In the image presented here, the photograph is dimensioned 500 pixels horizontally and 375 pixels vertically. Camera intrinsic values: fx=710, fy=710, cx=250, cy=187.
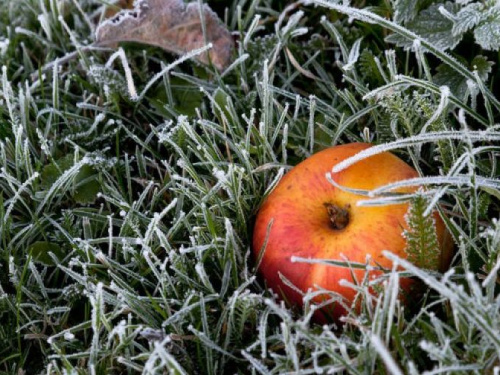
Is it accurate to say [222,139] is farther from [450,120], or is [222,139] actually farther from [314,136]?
[450,120]

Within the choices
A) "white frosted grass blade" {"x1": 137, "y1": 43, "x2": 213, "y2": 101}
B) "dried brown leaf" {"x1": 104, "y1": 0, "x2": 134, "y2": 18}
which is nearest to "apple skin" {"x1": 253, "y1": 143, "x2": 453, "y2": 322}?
"white frosted grass blade" {"x1": 137, "y1": 43, "x2": 213, "y2": 101}

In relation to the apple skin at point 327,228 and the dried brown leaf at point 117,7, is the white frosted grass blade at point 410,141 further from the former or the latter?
Answer: the dried brown leaf at point 117,7

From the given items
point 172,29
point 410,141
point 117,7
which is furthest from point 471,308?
point 117,7

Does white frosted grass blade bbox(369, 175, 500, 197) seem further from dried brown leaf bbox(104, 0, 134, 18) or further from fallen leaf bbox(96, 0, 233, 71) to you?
dried brown leaf bbox(104, 0, 134, 18)

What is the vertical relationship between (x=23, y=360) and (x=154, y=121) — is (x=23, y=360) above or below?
below

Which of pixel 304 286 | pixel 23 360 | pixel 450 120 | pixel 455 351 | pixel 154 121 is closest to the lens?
pixel 455 351

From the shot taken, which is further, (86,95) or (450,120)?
(86,95)

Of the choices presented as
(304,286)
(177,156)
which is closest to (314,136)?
(177,156)

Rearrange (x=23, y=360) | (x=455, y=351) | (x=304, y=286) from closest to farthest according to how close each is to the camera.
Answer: (x=455, y=351), (x=304, y=286), (x=23, y=360)
